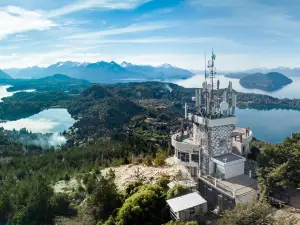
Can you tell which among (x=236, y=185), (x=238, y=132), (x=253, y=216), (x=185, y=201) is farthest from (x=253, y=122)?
(x=253, y=216)

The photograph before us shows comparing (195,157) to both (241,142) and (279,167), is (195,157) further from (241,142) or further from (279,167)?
(279,167)

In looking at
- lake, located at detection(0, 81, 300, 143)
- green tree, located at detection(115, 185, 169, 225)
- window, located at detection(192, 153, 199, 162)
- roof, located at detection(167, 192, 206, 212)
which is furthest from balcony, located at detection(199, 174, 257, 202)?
lake, located at detection(0, 81, 300, 143)

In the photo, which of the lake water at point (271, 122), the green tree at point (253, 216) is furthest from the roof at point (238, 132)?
the lake water at point (271, 122)

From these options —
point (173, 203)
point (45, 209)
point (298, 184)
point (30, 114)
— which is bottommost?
point (30, 114)

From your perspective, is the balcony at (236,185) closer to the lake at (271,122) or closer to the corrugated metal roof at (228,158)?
the corrugated metal roof at (228,158)

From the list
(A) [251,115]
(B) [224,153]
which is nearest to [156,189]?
(B) [224,153]

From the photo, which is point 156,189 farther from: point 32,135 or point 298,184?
point 32,135
